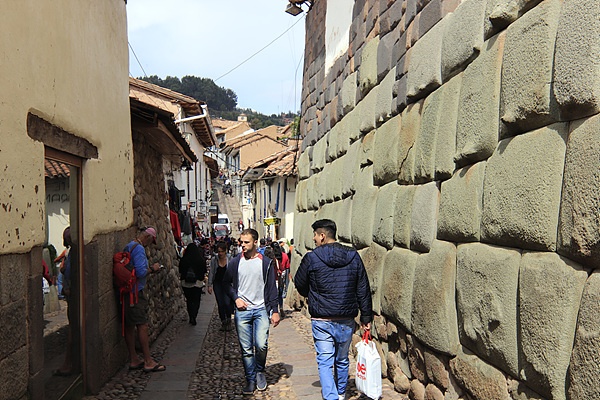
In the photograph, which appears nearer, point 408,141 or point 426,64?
point 426,64

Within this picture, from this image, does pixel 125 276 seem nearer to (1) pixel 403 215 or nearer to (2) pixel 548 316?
(1) pixel 403 215

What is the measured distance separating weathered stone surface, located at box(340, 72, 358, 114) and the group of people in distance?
2.44m

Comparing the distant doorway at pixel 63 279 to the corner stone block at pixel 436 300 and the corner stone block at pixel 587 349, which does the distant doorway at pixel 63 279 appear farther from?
the corner stone block at pixel 587 349

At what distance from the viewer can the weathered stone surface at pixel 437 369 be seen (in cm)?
405

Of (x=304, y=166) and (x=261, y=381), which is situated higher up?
(x=304, y=166)

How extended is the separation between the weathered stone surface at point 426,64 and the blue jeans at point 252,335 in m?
2.36

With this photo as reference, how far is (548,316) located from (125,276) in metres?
4.41

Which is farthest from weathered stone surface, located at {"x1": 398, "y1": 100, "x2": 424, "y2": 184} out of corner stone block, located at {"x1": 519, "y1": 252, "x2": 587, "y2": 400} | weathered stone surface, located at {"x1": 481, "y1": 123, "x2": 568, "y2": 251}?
corner stone block, located at {"x1": 519, "y1": 252, "x2": 587, "y2": 400}

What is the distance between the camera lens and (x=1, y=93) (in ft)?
11.4

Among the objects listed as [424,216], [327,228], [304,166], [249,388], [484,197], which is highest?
[304,166]

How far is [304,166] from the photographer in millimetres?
11016

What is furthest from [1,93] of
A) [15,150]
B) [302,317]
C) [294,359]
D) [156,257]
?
[302,317]

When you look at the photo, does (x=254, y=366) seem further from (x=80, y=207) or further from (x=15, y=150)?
(x=15, y=150)

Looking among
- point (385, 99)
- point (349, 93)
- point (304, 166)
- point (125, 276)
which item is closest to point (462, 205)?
point (385, 99)
